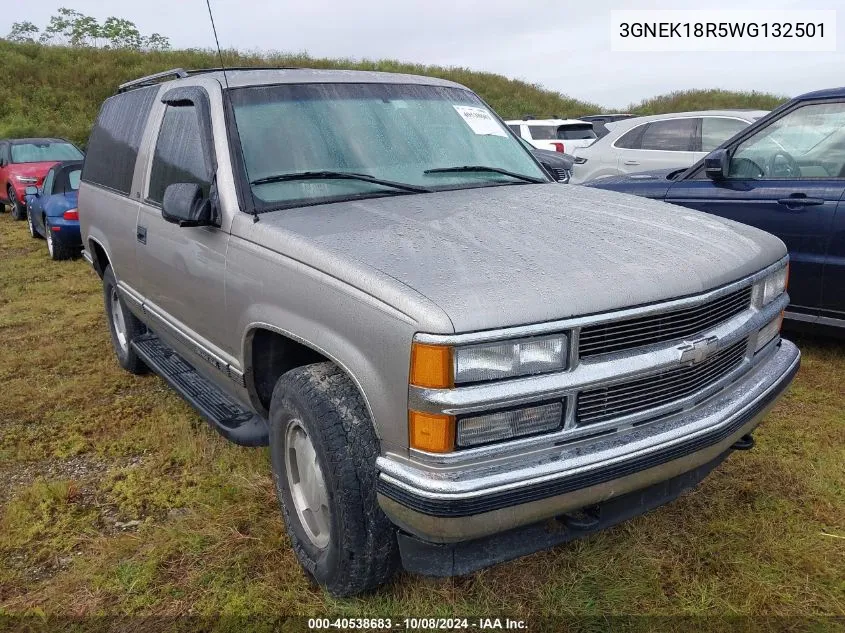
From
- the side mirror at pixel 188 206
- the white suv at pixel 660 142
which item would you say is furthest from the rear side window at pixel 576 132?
the side mirror at pixel 188 206

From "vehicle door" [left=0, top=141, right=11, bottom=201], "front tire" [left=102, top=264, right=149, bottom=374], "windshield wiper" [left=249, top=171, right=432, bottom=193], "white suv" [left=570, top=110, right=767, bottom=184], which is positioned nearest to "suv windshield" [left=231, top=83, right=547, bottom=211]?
"windshield wiper" [left=249, top=171, right=432, bottom=193]

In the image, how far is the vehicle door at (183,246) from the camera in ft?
9.89

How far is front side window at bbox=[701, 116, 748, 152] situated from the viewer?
9.11m

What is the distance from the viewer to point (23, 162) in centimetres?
1416

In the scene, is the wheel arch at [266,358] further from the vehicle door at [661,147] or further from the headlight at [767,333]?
the vehicle door at [661,147]

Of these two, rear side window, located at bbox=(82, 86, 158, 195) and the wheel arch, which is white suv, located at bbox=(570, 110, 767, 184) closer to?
rear side window, located at bbox=(82, 86, 158, 195)

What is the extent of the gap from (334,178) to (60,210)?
7.73 metres

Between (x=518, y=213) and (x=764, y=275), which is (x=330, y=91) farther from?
(x=764, y=275)

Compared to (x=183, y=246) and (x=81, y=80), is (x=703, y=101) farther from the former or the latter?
(x=183, y=246)

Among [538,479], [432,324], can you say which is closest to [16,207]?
[432,324]

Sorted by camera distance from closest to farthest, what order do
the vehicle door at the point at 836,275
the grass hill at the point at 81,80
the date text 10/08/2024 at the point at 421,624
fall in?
the date text 10/08/2024 at the point at 421,624, the vehicle door at the point at 836,275, the grass hill at the point at 81,80

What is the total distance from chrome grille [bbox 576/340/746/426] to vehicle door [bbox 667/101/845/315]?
7.94ft

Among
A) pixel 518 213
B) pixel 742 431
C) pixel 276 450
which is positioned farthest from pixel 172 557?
pixel 742 431

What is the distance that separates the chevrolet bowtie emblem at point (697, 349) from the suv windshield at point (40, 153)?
1451 cm
